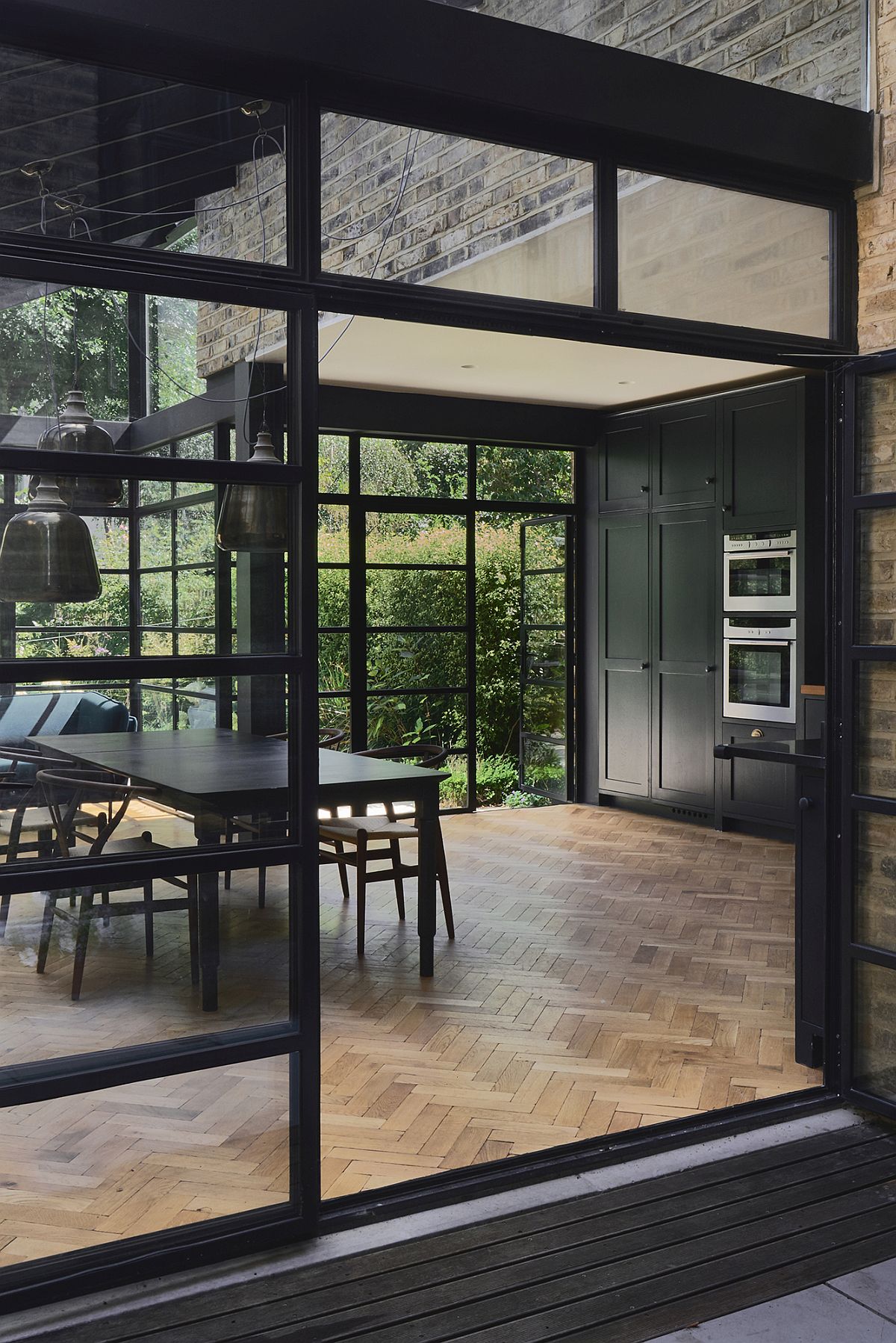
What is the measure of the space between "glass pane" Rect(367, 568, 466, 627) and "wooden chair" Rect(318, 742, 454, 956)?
295cm

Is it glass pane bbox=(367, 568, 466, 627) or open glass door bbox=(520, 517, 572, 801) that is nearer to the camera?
glass pane bbox=(367, 568, 466, 627)

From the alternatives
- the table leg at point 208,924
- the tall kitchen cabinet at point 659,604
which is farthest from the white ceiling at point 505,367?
the table leg at point 208,924

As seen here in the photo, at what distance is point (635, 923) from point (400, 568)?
3829 millimetres

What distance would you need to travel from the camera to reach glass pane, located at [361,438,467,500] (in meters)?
8.53

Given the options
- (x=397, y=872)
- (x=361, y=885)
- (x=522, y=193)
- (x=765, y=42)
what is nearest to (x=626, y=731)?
(x=397, y=872)

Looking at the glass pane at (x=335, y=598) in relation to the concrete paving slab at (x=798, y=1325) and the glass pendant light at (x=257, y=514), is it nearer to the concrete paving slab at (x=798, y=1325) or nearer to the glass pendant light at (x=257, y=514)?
the glass pendant light at (x=257, y=514)

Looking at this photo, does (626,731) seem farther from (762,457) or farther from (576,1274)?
(576,1274)

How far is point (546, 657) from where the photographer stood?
30.7ft

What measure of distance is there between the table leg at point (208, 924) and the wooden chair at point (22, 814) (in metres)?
0.32

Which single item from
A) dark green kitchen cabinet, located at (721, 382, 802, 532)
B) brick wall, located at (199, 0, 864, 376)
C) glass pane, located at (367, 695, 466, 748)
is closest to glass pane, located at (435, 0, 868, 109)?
brick wall, located at (199, 0, 864, 376)

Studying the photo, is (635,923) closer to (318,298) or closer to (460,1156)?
(460,1156)

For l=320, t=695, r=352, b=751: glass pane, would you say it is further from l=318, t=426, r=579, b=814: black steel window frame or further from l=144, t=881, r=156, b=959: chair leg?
l=144, t=881, r=156, b=959: chair leg

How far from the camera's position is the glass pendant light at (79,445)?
246 centimetres

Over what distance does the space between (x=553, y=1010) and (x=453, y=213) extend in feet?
9.45
